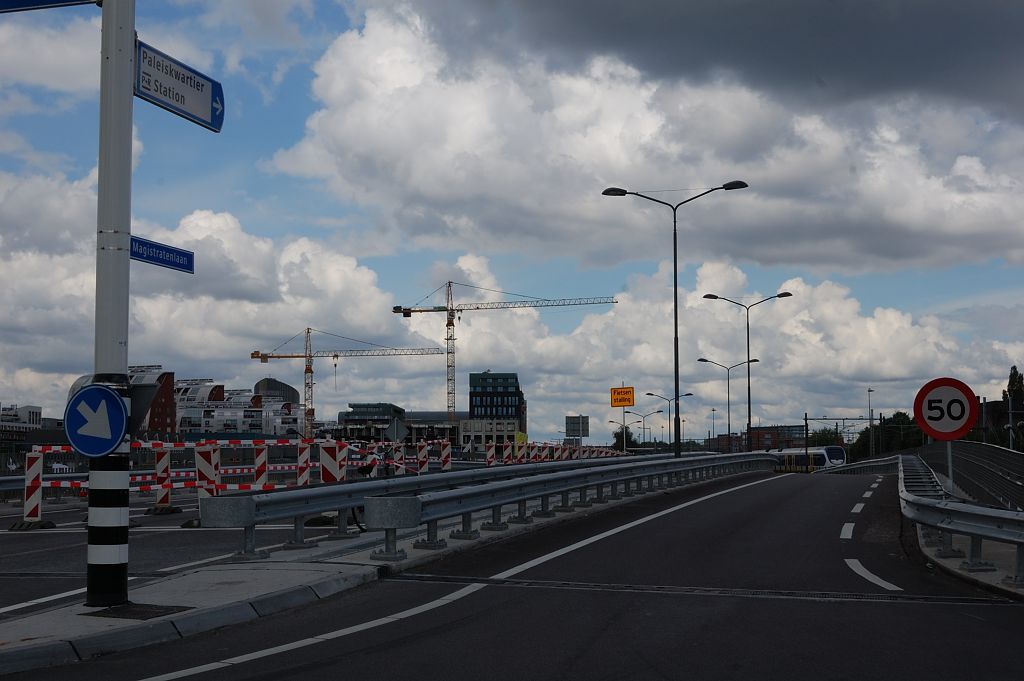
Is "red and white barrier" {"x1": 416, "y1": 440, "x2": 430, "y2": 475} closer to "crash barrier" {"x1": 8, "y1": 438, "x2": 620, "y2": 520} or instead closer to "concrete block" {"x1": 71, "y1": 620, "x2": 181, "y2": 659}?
"crash barrier" {"x1": 8, "y1": 438, "x2": 620, "y2": 520}

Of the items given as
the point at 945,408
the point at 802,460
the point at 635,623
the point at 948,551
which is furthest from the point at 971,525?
the point at 802,460

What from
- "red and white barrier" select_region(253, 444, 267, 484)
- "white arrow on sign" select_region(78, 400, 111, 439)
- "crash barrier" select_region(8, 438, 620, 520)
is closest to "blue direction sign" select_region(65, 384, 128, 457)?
"white arrow on sign" select_region(78, 400, 111, 439)

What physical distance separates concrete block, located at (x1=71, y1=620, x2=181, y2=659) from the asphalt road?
14 centimetres

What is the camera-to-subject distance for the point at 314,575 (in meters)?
10.5

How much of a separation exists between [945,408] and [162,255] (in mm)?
9497

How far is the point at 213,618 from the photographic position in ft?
27.9

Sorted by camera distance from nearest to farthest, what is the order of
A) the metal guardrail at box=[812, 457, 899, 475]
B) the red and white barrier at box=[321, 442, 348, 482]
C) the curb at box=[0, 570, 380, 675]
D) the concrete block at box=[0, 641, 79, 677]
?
the concrete block at box=[0, 641, 79, 677] < the curb at box=[0, 570, 380, 675] < the red and white barrier at box=[321, 442, 348, 482] < the metal guardrail at box=[812, 457, 899, 475]

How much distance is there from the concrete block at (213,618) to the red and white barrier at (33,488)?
12.8 m

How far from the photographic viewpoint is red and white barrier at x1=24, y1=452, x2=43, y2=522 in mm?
19953

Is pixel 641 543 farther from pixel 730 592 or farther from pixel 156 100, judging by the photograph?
pixel 156 100

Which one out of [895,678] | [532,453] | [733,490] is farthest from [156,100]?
[532,453]

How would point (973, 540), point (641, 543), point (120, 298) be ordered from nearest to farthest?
point (120, 298)
point (973, 540)
point (641, 543)

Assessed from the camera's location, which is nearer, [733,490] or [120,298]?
[120,298]

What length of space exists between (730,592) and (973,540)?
11.2ft
